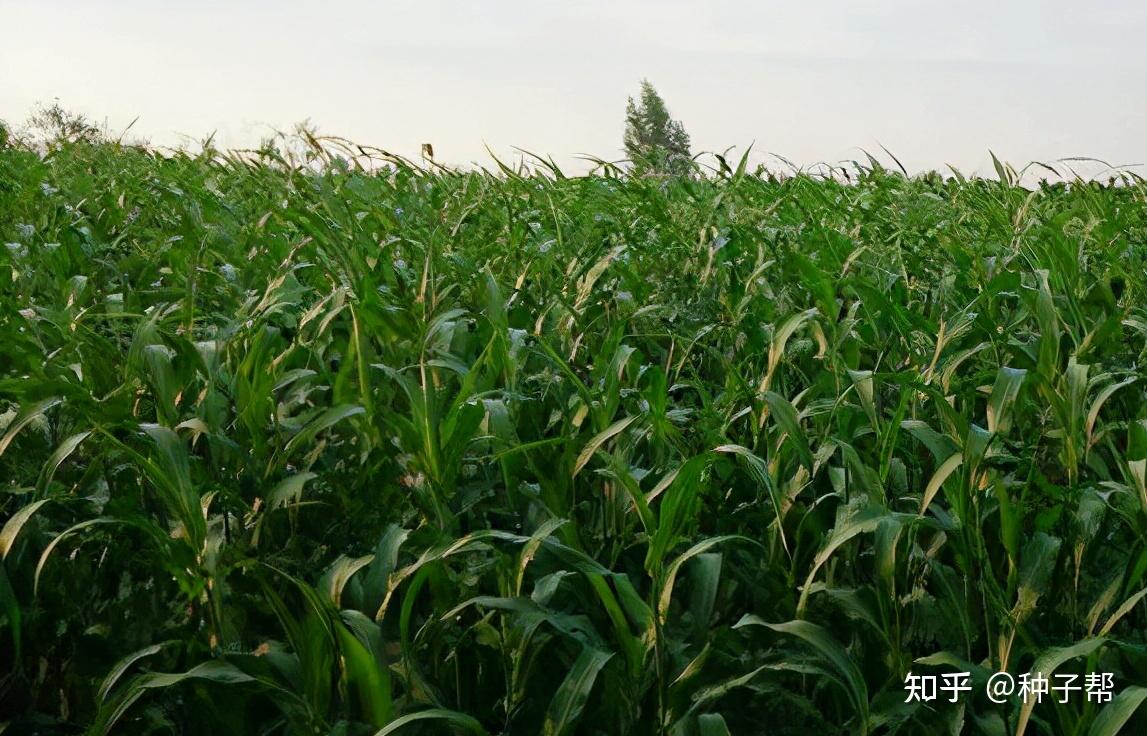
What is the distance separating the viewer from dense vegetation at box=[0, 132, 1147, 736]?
1.54m

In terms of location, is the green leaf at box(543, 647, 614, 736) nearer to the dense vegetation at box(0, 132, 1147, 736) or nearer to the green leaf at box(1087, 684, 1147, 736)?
the dense vegetation at box(0, 132, 1147, 736)

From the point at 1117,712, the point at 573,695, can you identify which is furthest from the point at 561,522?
the point at 1117,712

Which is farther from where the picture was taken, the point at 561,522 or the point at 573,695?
the point at 561,522

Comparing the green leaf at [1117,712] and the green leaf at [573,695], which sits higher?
the green leaf at [573,695]

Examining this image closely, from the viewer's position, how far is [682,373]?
267cm

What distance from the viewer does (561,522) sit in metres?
1.60

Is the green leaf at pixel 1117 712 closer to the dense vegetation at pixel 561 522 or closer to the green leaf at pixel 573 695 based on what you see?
the dense vegetation at pixel 561 522

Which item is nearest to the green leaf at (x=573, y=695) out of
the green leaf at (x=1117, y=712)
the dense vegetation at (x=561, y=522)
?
the dense vegetation at (x=561, y=522)

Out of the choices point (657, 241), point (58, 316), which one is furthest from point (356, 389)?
point (657, 241)

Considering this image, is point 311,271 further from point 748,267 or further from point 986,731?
point 986,731

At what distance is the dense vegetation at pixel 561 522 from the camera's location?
1.54 m

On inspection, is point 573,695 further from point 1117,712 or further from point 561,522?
point 1117,712

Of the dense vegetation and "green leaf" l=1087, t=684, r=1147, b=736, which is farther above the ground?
the dense vegetation

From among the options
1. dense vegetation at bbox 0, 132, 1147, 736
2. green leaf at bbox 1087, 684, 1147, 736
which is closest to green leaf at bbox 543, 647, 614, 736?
dense vegetation at bbox 0, 132, 1147, 736
